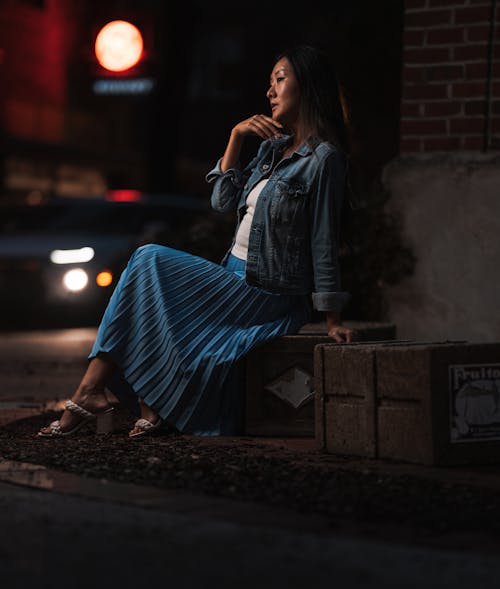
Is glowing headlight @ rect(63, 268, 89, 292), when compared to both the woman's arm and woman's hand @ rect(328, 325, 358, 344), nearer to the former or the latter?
the woman's arm

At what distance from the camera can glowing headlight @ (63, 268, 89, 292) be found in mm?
13641

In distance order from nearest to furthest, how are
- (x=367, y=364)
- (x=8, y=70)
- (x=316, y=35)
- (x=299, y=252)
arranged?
(x=367, y=364) → (x=299, y=252) → (x=316, y=35) → (x=8, y=70)

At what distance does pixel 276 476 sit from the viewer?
5.23m

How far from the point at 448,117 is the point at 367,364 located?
281 centimetres

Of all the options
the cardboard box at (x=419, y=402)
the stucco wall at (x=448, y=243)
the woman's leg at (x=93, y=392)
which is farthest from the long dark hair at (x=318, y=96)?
the stucco wall at (x=448, y=243)

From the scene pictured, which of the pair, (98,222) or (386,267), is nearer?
(386,267)

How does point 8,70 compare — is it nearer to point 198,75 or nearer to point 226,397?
point 198,75

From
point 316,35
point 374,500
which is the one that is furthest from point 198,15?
point 374,500

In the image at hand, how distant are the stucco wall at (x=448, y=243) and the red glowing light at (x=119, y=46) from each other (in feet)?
9.45

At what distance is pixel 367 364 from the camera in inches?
224

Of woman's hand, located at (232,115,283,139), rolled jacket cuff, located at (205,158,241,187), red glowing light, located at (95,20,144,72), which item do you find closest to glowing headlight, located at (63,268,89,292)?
red glowing light, located at (95,20,144,72)

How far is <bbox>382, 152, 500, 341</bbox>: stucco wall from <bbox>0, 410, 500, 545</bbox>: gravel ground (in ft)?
6.98

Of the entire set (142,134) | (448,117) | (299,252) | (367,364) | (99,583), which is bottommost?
(99,583)

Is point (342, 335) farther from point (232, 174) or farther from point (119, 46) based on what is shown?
point (119, 46)
